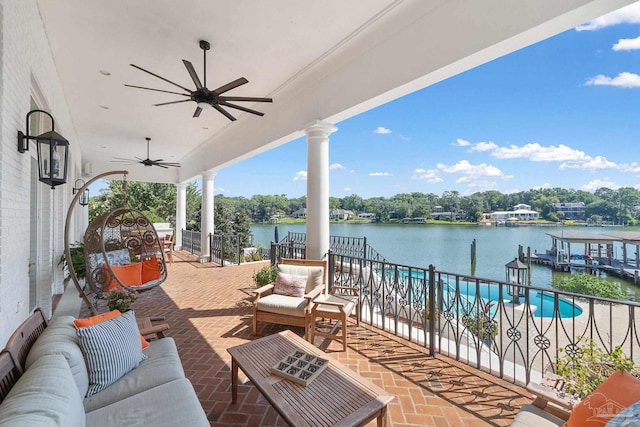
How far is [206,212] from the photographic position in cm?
882

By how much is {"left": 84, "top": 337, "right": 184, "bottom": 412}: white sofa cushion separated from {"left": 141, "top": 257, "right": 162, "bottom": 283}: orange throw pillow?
3.21 m

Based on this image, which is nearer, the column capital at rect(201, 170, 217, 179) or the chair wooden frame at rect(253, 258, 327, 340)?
the chair wooden frame at rect(253, 258, 327, 340)

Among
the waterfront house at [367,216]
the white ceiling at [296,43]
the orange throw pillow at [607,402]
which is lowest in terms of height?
the orange throw pillow at [607,402]

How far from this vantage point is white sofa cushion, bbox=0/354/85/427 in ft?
3.16

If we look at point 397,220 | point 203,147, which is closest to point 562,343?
point 203,147

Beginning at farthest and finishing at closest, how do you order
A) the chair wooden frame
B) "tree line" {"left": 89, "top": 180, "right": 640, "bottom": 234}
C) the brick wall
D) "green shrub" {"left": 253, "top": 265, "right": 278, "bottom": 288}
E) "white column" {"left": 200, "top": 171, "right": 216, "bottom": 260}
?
1. "tree line" {"left": 89, "top": 180, "right": 640, "bottom": 234}
2. "white column" {"left": 200, "top": 171, "right": 216, "bottom": 260}
3. "green shrub" {"left": 253, "top": 265, "right": 278, "bottom": 288}
4. the chair wooden frame
5. the brick wall

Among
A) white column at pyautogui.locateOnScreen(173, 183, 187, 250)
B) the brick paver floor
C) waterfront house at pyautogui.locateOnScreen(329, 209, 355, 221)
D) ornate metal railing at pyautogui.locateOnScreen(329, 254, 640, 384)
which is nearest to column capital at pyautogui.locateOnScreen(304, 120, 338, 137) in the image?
ornate metal railing at pyautogui.locateOnScreen(329, 254, 640, 384)

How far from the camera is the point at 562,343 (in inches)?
211

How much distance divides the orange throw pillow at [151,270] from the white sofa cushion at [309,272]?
2.55 meters

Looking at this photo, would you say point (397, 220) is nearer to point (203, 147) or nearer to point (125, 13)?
point (203, 147)

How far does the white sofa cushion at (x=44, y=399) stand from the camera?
96 cm

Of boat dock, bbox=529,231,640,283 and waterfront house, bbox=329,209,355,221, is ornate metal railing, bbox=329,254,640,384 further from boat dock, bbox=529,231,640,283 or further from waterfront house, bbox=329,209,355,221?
waterfront house, bbox=329,209,355,221

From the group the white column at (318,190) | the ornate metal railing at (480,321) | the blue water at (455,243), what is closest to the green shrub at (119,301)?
the white column at (318,190)

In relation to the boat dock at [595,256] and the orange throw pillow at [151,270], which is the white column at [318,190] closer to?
the orange throw pillow at [151,270]
